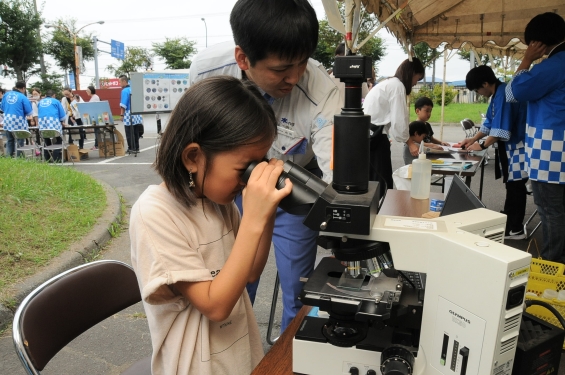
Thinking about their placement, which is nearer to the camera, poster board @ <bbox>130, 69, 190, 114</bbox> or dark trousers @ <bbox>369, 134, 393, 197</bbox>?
dark trousers @ <bbox>369, 134, 393, 197</bbox>

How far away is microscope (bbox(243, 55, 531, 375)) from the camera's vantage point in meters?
0.73

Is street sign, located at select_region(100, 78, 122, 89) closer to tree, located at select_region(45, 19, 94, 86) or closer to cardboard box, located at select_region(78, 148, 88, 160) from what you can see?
tree, located at select_region(45, 19, 94, 86)

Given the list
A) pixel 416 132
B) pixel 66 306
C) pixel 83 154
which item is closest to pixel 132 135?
pixel 83 154

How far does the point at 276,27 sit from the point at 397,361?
0.90 m

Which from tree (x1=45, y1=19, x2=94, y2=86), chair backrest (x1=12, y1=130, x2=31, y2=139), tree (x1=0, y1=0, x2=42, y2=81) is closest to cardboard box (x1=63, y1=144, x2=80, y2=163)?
chair backrest (x1=12, y1=130, x2=31, y2=139)

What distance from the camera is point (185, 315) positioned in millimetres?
1043

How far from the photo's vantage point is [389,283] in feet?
2.84

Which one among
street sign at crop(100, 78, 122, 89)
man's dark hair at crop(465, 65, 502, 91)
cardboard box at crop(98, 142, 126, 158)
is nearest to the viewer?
man's dark hair at crop(465, 65, 502, 91)

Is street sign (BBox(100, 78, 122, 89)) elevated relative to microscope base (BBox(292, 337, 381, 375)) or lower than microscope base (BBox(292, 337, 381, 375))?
elevated

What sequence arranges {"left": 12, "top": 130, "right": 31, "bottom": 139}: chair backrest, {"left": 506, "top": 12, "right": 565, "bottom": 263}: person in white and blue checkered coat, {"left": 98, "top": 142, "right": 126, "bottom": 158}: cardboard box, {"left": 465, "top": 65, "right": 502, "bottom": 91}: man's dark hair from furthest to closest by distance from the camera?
1. {"left": 98, "top": 142, "right": 126, "bottom": 158}: cardboard box
2. {"left": 12, "top": 130, "right": 31, "bottom": 139}: chair backrest
3. {"left": 465, "top": 65, "right": 502, "bottom": 91}: man's dark hair
4. {"left": 506, "top": 12, "right": 565, "bottom": 263}: person in white and blue checkered coat

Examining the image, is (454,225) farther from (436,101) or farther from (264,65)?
(436,101)

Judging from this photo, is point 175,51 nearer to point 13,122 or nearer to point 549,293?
point 13,122

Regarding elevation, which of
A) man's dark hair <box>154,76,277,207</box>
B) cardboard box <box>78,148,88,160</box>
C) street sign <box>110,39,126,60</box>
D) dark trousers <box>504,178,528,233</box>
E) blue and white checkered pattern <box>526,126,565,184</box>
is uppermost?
street sign <box>110,39,126,60</box>

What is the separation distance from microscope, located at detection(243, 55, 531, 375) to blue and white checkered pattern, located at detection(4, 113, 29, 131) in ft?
31.9
